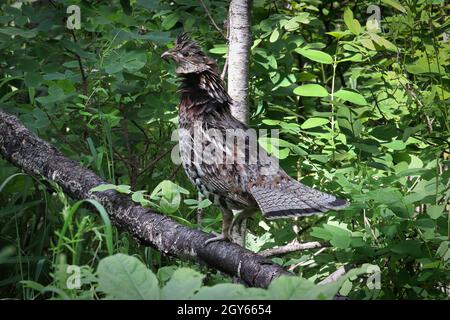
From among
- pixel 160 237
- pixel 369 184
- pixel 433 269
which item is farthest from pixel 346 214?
pixel 160 237

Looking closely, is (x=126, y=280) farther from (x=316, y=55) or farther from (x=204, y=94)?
(x=316, y=55)

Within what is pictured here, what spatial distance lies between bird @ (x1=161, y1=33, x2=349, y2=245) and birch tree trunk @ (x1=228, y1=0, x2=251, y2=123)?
97 millimetres

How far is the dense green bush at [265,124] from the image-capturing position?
459 cm

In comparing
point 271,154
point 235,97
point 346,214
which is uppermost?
point 235,97

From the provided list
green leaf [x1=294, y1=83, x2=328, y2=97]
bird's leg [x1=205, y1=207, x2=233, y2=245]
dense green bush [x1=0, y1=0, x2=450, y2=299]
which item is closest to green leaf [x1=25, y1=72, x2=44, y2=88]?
dense green bush [x1=0, y1=0, x2=450, y2=299]

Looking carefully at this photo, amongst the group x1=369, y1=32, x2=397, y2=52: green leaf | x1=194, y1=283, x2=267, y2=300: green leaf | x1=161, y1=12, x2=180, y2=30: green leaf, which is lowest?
x1=194, y1=283, x2=267, y2=300: green leaf

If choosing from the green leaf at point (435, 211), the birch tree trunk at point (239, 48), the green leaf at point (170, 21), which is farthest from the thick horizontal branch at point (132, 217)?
the green leaf at point (170, 21)

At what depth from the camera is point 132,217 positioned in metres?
4.95

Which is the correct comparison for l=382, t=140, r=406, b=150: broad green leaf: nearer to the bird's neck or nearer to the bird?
the bird

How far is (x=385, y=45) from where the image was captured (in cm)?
510

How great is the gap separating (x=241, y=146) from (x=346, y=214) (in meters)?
0.77

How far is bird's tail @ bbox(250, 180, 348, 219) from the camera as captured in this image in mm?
4543

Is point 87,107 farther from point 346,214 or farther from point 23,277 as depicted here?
point 346,214
